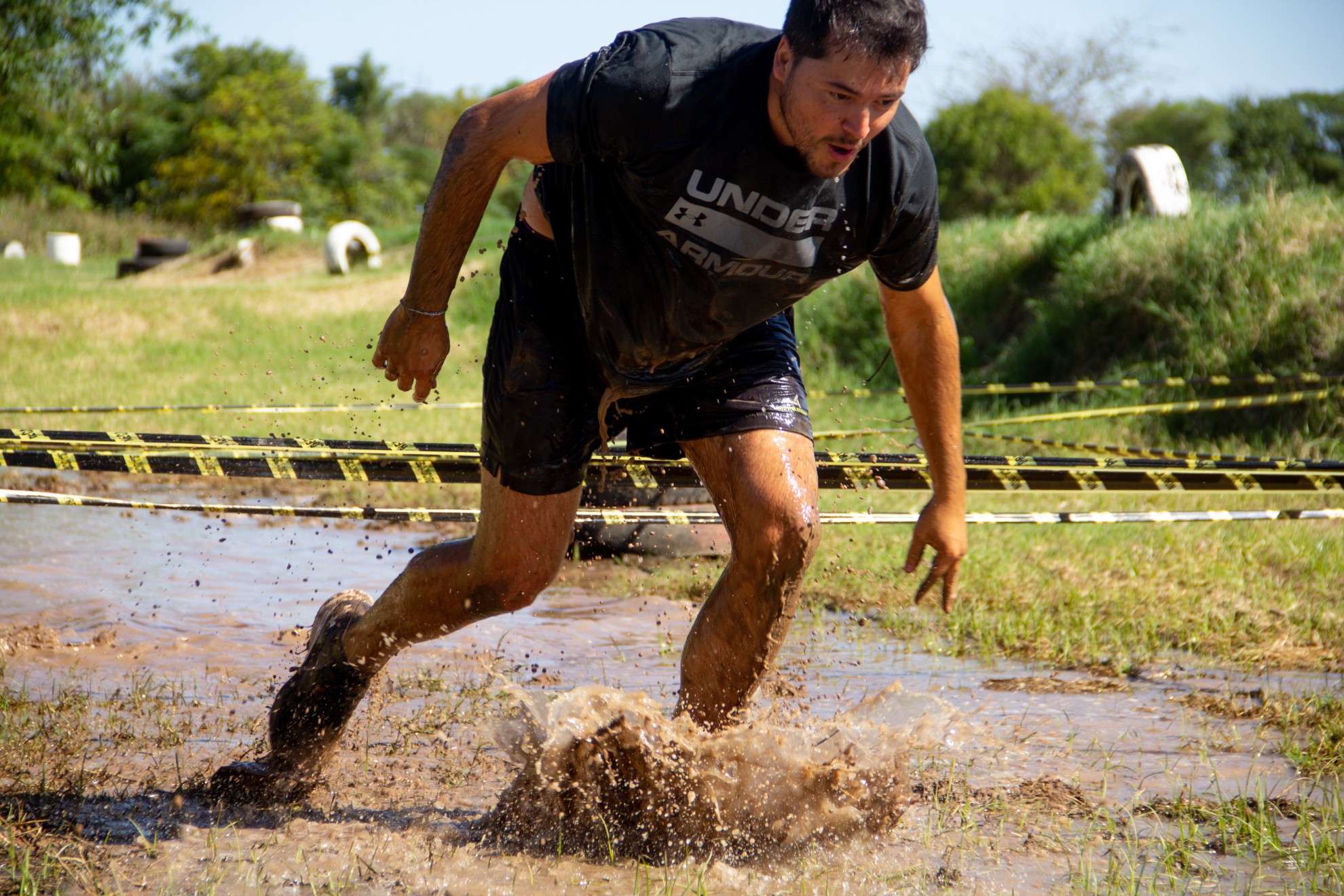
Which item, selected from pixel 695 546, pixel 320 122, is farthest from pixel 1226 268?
pixel 320 122

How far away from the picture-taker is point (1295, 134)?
121 ft

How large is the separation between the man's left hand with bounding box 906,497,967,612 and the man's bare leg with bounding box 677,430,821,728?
341 mm

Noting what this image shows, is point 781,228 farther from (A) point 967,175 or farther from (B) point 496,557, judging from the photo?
(A) point 967,175

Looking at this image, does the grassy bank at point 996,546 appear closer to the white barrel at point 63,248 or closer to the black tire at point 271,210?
the black tire at point 271,210

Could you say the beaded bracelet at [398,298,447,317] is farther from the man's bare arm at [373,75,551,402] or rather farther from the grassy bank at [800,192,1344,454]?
the grassy bank at [800,192,1344,454]

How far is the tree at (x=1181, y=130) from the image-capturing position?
45.3 meters

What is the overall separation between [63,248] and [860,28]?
34.1 m

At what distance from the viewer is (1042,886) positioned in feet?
8.20

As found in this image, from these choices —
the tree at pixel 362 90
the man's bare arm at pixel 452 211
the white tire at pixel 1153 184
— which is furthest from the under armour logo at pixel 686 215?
the tree at pixel 362 90

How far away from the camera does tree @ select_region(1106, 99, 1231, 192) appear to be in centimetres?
4528

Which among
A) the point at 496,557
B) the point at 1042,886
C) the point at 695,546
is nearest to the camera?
the point at 1042,886

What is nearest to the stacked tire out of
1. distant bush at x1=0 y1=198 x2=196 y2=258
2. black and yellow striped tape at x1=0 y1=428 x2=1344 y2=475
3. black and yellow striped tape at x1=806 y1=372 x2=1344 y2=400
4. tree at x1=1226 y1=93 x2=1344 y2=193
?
distant bush at x1=0 y1=198 x2=196 y2=258

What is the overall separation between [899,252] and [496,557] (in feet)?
3.85

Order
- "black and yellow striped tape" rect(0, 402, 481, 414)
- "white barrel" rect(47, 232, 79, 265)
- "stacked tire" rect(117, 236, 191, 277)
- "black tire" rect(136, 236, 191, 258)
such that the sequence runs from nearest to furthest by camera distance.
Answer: "black and yellow striped tape" rect(0, 402, 481, 414)
"stacked tire" rect(117, 236, 191, 277)
"black tire" rect(136, 236, 191, 258)
"white barrel" rect(47, 232, 79, 265)
